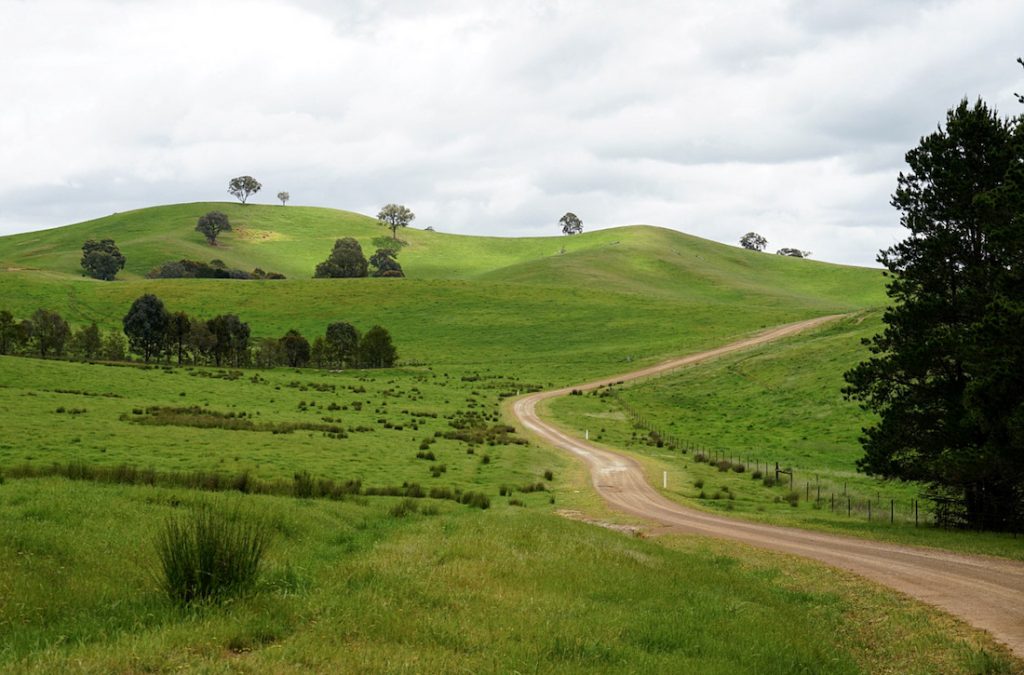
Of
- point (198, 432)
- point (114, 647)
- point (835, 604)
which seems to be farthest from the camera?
point (198, 432)

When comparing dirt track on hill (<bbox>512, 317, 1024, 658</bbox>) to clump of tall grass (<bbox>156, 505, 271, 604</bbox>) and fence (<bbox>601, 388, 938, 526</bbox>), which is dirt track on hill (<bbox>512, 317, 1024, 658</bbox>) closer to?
fence (<bbox>601, 388, 938, 526</bbox>)

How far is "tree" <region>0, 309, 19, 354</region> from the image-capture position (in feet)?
291

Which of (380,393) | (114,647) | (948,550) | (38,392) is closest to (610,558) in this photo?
(114,647)

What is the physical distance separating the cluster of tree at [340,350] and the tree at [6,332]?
30.8 meters

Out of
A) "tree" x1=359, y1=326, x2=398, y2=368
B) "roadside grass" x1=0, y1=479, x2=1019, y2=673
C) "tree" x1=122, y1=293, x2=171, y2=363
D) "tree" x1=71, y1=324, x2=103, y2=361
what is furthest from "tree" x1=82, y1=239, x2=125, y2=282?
"roadside grass" x1=0, y1=479, x2=1019, y2=673

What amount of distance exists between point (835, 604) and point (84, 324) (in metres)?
132

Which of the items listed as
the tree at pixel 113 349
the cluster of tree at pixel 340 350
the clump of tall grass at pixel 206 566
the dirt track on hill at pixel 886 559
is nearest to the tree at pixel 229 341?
the cluster of tree at pixel 340 350

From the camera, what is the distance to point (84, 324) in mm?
120812

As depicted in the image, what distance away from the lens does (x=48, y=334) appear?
9494cm

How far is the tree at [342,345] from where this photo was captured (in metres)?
112

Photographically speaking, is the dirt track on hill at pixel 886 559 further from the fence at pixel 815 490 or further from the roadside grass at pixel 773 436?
the fence at pixel 815 490

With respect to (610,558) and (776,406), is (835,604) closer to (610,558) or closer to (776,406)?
(610,558)

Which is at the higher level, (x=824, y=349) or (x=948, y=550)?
(x=824, y=349)

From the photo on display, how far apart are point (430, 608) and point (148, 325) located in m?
99.1
